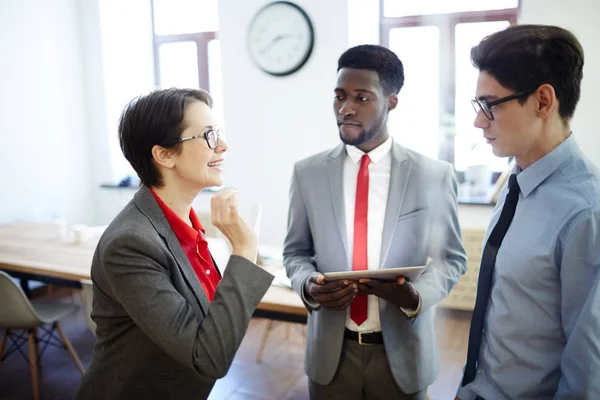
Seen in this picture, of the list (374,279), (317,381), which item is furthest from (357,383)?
(374,279)

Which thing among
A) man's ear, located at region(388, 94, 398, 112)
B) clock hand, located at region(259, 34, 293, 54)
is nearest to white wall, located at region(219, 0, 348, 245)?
clock hand, located at region(259, 34, 293, 54)

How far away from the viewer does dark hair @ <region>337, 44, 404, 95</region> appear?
1.72m

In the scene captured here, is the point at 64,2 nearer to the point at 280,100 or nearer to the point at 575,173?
the point at 280,100

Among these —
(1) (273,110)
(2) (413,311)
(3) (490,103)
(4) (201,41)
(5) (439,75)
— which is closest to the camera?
(3) (490,103)

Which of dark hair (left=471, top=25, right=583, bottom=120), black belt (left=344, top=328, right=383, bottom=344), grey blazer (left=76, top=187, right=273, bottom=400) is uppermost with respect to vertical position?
dark hair (left=471, top=25, right=583, bottom=120)

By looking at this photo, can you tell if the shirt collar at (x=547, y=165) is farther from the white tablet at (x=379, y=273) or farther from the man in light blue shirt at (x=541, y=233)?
the white tablet at (x=379, y=273)

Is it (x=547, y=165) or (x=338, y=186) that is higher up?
(x=547, y=165)

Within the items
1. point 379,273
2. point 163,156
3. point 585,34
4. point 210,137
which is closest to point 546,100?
point 379,273

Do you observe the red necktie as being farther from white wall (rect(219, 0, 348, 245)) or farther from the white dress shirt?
white wall (rect(219, 0, 348, 245))

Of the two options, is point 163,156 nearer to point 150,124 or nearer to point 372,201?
point 150,124

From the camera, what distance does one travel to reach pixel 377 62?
1721 millimetres

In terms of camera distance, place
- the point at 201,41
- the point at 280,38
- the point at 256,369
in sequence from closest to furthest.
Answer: the point at 256,369, the point at 280,38, the point at 201,41

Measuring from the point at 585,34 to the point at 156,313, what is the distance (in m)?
3.46

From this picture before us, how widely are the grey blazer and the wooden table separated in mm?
833
